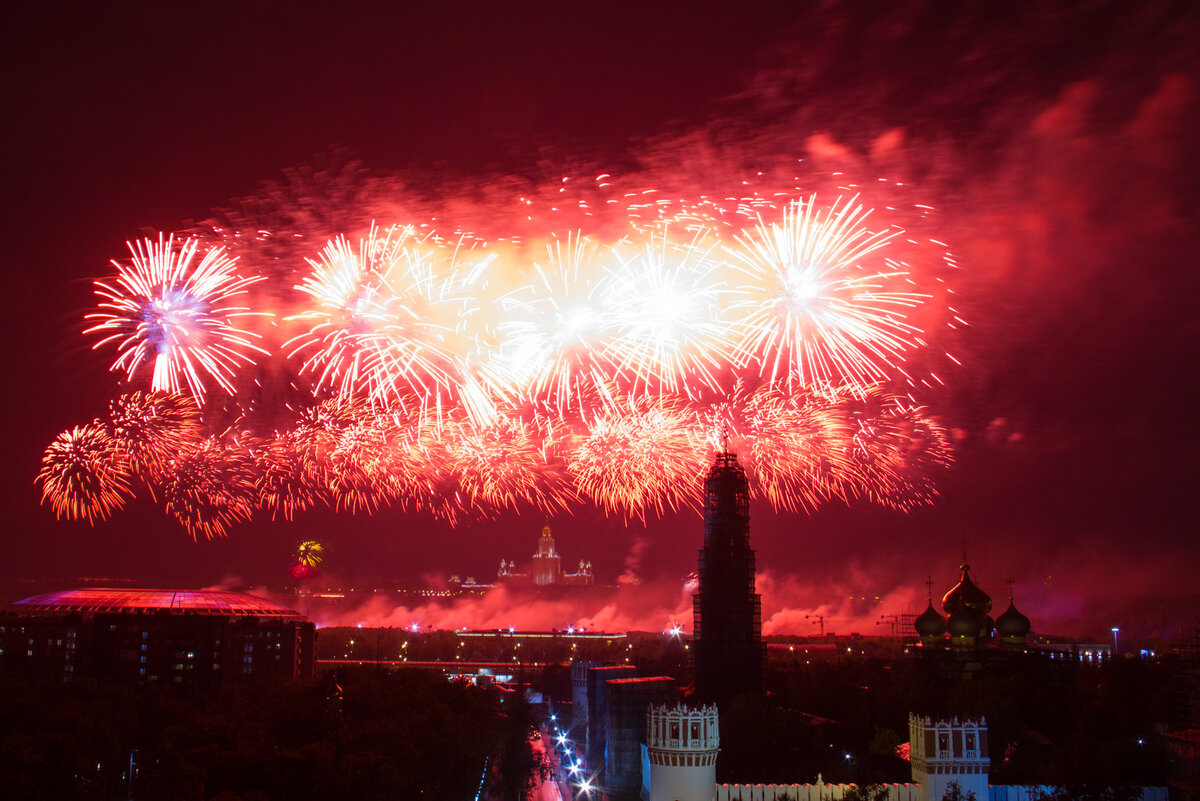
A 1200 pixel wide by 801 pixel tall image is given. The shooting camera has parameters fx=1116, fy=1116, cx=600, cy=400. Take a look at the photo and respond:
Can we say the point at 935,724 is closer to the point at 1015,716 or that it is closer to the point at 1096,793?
the point at 1096,793

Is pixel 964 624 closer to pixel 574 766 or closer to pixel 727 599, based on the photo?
pixel 727 599

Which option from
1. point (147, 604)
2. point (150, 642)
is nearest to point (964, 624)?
point (150, 642)

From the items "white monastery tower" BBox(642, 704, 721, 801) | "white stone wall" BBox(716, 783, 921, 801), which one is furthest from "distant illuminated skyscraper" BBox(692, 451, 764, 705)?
"white monastery tower" BBox(642, 704, 721, 801)

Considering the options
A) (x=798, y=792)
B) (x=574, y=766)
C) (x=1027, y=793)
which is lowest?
(x=574, y=766)

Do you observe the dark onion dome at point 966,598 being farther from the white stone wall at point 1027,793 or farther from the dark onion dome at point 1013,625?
the white stone wall at point 1027,793

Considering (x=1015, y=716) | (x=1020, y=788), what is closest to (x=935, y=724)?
(x=1020, y=788)

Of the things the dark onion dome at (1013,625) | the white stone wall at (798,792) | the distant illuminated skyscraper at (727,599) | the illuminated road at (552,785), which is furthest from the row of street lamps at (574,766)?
the dark onion dome at (1013,625)
